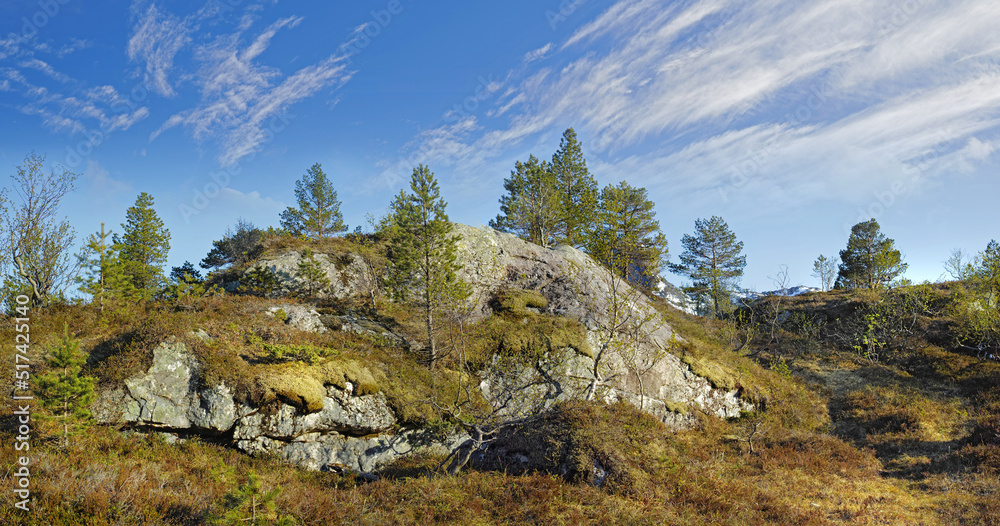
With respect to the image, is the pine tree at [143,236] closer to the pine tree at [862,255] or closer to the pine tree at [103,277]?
the pine tree at [103,277]

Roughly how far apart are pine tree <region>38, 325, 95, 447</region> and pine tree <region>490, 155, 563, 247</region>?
31.1 metres

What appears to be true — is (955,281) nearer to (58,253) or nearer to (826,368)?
(826,368)

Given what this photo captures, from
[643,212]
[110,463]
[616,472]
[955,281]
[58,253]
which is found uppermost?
[643,212]

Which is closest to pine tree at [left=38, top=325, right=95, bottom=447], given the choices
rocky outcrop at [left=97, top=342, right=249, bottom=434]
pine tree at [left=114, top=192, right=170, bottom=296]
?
rocky outcrop at [left=97, top=342, right=249, bottom=434]

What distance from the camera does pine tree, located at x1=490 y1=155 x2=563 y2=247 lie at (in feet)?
131

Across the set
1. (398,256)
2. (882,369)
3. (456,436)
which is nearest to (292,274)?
(398,256)

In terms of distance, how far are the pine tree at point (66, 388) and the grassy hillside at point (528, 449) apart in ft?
1.92

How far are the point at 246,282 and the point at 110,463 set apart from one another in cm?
1435

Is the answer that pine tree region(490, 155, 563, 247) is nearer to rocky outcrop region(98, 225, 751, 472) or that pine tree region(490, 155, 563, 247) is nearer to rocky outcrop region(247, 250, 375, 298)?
rocky outcrop region(98, 225, 751, 472)

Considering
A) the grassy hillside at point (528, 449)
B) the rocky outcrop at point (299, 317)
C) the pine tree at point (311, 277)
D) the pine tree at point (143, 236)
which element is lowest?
the grassy hillside at point (528, 449)

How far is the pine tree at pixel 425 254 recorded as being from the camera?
19.2m

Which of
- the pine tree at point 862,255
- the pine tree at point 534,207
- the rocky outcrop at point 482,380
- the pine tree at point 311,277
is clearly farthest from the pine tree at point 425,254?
the pine tree at point 862,255

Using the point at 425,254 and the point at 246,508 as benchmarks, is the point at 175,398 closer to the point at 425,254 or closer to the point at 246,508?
the point at 246,508

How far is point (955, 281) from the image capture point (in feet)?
136
